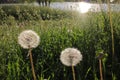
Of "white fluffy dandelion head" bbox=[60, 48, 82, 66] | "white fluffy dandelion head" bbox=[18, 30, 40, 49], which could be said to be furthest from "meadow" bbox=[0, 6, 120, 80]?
"white fluffy dandelion head" bbox=[60, 48, 82, 66]

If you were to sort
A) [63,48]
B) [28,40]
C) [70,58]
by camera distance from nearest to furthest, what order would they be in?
[70,58], [28,40], [63,48]

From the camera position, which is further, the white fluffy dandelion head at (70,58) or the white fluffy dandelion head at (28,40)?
the white fluffy dandelion head at (28,40)

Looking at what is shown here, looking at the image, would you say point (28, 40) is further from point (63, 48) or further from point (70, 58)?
point (63, 48)

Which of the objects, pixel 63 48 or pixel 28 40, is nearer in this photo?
pixel 28 40

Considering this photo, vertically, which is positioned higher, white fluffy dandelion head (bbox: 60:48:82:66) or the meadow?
white fluffy dandelion head (bbox: 60:48:82:66)

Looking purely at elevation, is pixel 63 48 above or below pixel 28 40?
below

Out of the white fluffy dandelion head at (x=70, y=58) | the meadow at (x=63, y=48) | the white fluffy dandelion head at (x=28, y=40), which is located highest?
the white fluffy dandelion head at (x=28, y=40)

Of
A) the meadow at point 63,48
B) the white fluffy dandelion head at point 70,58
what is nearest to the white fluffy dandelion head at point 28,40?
the white fluffy dandelion head at point 70,58

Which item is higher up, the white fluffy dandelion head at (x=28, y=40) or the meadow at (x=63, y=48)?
the white fluffy dandelion head at (x=28, y=40)

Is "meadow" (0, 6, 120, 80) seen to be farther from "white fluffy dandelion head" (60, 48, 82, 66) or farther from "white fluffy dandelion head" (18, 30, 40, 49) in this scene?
"white fluffy dandelion head" (60, 48, 82, 66)

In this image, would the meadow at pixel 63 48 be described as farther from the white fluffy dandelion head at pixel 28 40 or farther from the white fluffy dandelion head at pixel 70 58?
the white fluffy dandelion head at pixel 70 58

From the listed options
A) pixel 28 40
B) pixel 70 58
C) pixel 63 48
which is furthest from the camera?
pixel 63 48

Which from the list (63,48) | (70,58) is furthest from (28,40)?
(63,48)

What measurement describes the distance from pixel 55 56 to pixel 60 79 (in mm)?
391
